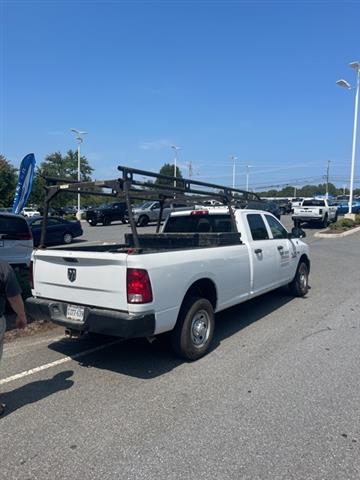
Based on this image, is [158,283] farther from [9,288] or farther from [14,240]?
[14,240]

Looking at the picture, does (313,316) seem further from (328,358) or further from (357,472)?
(357,472)

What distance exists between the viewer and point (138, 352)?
16.7ft

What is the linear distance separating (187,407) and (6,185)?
1806 inches

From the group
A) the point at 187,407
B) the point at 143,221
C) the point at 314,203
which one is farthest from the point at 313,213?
the point at 187,407

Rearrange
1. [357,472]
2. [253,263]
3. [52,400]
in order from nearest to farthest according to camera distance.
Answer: [357,472] → [52,400] → [253,263]

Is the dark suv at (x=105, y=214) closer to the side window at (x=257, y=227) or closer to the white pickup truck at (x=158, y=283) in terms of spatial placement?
the side window at (x=257, y=227)

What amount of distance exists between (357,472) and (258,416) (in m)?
0.91

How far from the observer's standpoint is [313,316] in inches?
262

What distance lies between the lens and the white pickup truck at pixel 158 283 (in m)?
Answer: 4.09

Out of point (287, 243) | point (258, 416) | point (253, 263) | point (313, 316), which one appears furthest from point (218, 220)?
point (258, 416)

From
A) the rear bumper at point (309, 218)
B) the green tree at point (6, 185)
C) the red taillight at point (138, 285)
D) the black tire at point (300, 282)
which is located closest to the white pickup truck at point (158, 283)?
the red taillight at point (138, 285)

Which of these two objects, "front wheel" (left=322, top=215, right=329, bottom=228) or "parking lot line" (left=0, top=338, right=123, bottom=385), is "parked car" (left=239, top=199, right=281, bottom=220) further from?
"parking lot line" (left=0, top=338, right=123, bottom=385)

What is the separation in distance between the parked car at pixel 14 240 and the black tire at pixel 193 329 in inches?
202

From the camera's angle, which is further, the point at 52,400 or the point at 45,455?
the point at 52,400
